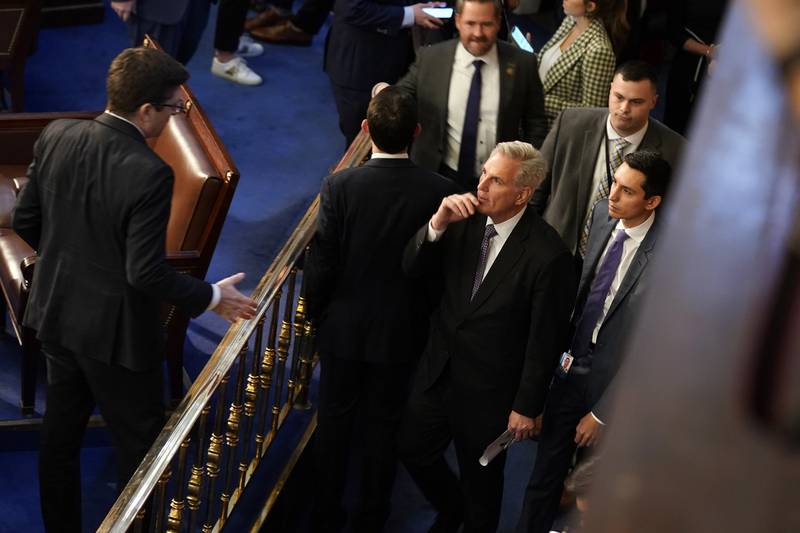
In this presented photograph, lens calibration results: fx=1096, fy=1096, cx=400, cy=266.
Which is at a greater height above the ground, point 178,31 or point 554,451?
point 178,31

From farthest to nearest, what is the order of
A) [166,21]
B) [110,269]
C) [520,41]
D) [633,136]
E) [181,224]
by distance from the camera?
[166,21] → [520,41] → [181,224] → [633,136] → [110,269]

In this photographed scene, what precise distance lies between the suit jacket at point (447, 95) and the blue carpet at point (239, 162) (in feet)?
4.09

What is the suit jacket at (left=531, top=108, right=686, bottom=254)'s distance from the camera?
3699 mm

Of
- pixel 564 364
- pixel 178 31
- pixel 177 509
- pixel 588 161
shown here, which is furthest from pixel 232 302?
pixel 178 31

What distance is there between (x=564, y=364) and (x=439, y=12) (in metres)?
2.34

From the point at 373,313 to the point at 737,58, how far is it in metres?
3.13

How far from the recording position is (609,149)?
146 inches

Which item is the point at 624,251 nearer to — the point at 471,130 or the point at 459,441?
the point at 459,441

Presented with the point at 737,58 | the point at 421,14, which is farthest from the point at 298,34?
the point at 737,58

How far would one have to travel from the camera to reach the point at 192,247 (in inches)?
157

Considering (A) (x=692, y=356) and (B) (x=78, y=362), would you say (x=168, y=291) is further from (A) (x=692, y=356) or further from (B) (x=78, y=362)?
(A) (x=692, y=356)

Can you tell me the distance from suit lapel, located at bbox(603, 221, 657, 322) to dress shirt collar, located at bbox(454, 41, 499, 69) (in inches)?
46.2

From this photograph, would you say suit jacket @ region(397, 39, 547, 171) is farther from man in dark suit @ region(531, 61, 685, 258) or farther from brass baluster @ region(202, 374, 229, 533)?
brass baluster @ region(202, 374, 229, 533)

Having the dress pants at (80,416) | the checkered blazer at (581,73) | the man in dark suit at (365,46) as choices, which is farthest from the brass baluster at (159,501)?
the man in dark suit at (365,46)
